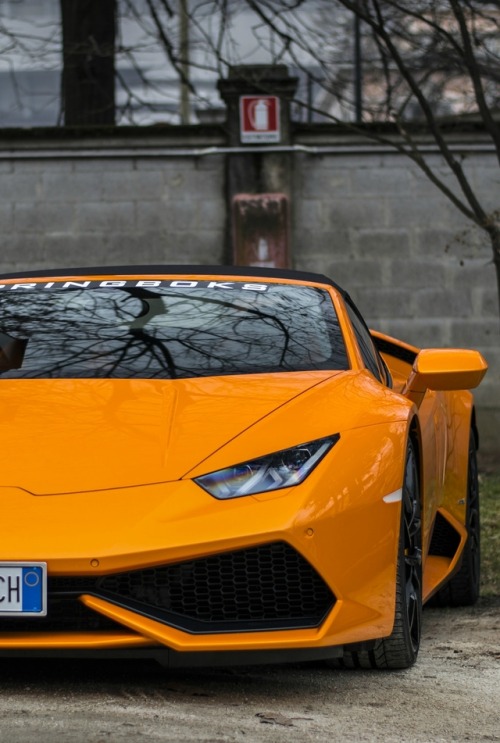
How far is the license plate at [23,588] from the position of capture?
3.28m

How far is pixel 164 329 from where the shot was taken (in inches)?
176

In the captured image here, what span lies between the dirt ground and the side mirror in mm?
895

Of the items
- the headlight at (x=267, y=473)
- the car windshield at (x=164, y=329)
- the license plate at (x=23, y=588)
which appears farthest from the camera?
the car windshield at (x=164, y=329)

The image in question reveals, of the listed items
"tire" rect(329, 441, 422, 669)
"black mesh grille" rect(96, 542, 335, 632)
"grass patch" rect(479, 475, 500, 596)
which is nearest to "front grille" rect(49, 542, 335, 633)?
"black mesh grille" rect(96, 542, 335, 632)

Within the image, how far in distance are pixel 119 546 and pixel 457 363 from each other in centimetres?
156

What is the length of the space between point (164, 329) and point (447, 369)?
94cm

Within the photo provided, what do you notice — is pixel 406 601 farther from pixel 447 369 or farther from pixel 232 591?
pixel 447 369

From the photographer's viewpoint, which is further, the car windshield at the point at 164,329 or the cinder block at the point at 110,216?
the cinder block at the point at 110,216

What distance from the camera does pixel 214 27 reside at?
1772 centimetres

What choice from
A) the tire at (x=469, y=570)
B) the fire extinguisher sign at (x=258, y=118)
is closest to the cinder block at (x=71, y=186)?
the fire extinguisher sign at (x=258, y=118)

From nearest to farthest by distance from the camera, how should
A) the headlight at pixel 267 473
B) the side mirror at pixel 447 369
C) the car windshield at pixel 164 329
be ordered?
the headlight at pixel 267 473 → the car windshield at pixel 164 329 → the side mirror at pixel 447 369

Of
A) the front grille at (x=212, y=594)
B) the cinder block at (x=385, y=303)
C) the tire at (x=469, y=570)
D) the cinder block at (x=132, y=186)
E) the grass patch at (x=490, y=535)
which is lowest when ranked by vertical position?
the grass patch at (x=490, y=535)

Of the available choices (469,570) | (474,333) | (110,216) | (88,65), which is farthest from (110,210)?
(469,570)

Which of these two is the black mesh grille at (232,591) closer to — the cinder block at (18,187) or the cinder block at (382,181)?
the cinder block at (382,181)
